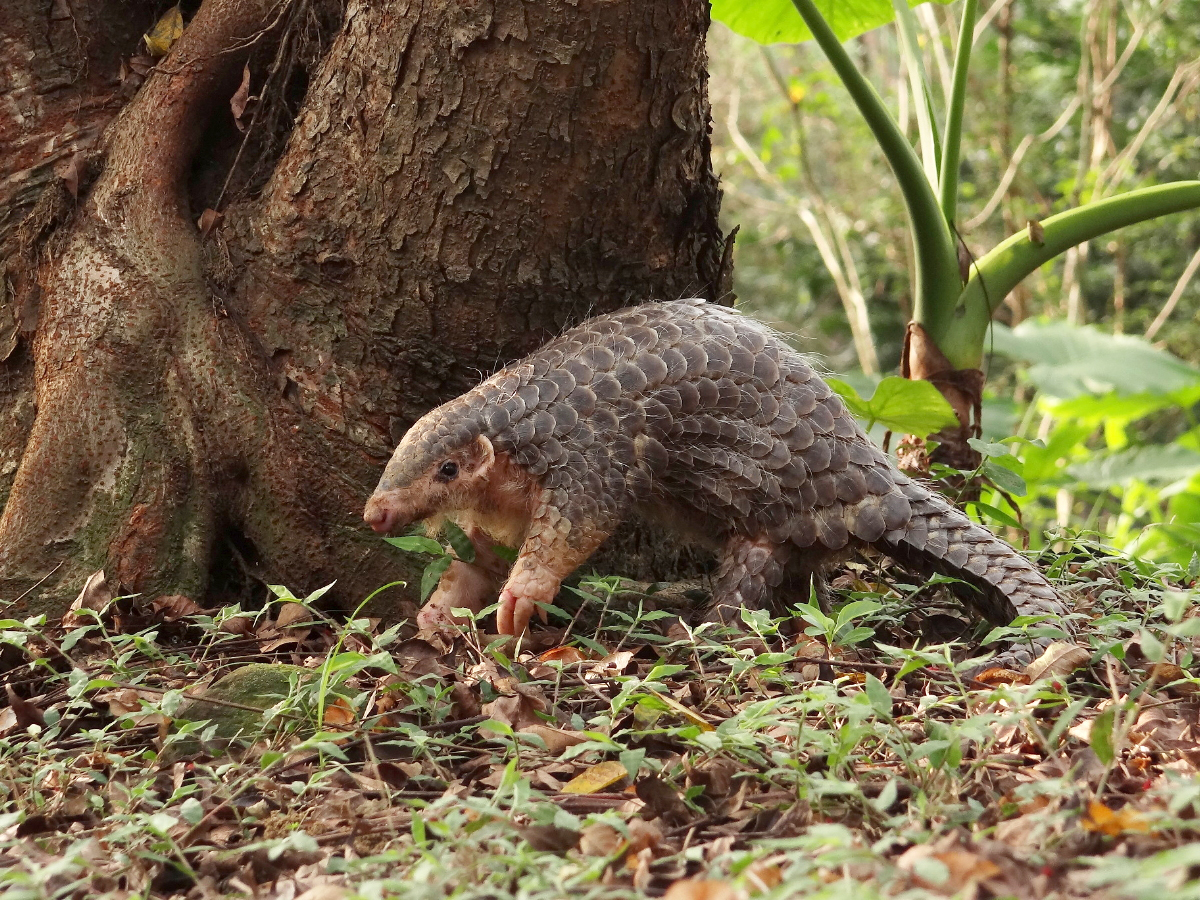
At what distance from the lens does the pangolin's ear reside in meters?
2.86

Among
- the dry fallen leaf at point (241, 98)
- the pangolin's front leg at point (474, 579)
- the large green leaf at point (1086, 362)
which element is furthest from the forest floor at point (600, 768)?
the large green leaf at point (1086, 362)

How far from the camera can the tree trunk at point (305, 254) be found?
299 cm

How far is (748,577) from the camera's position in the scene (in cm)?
295

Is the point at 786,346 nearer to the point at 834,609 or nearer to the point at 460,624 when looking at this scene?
the point at 834,609

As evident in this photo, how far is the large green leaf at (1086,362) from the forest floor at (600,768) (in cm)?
454

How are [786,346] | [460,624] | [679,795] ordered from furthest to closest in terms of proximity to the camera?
[786,346], [460,624], [679,795]

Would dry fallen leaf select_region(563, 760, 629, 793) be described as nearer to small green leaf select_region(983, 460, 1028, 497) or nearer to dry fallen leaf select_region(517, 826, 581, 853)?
dry fallen leaf select_region(517, 826, 581, 853)

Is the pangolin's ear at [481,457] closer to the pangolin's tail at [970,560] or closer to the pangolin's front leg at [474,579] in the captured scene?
the pangolin's front leg at [474,579]

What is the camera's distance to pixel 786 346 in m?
3.15

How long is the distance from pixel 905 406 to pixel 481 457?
137cm

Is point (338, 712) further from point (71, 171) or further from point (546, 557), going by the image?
point (71, 171)

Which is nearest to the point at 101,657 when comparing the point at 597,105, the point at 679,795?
the point at 679,795

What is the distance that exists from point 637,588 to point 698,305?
0.81 m

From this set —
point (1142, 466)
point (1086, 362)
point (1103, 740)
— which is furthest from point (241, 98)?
point (1142, 466)
